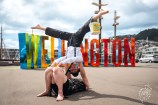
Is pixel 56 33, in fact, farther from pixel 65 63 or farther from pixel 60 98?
pixel 60 98

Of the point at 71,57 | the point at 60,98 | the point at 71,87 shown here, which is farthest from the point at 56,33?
the point at 60,98

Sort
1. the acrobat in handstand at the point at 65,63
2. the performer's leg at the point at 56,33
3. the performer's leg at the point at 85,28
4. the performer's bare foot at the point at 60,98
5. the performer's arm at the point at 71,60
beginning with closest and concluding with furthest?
the performer's bare foot at the point at 60,98 → the acrobat in handstand at the point at 65,63 → the performer's leg at the point at 85,28 → the performer's arm at the point at 71,60 → the performer's leg at the point at 56,33

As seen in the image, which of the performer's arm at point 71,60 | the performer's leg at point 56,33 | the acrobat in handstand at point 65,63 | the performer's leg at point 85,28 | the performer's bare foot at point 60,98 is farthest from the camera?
the performer's leg at point 56,33

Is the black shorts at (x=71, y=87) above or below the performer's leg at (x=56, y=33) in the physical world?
below

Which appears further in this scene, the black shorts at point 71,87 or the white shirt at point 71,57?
the white shirt at point 71,57

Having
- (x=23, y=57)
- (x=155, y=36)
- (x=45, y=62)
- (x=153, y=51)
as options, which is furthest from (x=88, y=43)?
(x=155, y=36)

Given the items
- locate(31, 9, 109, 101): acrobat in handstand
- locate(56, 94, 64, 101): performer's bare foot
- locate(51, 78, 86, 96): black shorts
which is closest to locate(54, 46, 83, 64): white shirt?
locate(31, 9, 109, 101): acrobat in handstand

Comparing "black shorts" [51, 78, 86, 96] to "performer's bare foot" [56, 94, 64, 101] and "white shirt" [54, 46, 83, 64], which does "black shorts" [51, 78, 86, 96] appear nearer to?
"performer's bare foot" [56, 94, 64, 101]

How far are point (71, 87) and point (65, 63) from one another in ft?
1.90

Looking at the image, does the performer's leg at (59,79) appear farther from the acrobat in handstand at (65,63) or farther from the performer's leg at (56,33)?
the performer's leg at (56,33)

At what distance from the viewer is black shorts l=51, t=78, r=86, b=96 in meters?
5.40

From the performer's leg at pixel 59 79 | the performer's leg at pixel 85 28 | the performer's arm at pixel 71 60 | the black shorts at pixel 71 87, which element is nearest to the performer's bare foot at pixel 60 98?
the performer's leg at pixel 59 79

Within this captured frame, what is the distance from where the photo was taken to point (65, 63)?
225 inches

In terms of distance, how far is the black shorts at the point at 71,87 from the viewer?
5.40m
